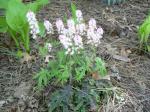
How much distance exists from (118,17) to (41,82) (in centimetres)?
106

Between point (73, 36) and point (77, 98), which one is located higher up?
point (73, 36)

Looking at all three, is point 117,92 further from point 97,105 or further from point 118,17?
point 118,17

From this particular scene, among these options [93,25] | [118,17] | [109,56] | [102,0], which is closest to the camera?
[93,25]

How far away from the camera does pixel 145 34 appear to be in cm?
247

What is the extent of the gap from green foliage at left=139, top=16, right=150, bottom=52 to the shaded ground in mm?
62

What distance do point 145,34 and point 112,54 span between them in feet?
0.85

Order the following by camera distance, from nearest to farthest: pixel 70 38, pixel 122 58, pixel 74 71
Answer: pixel 70 38 → pixel 74 71 → pixel 122 58

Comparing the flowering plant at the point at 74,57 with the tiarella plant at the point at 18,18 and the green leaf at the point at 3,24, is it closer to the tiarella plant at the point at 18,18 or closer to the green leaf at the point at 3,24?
the tiarella plant at the point at 18,18

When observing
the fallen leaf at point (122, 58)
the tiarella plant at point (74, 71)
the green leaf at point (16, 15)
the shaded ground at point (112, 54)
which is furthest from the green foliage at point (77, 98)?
the green leaf at point (16, 15)

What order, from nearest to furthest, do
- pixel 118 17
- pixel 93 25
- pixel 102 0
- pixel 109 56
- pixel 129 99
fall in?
pixel 93 25 → pixel 129 99 → pixel 109 56 → pixel 118 17 → pixel 102 0

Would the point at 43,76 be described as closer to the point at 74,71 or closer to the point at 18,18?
the point at 74,71

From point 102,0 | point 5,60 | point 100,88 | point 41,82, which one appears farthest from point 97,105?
point 102,0

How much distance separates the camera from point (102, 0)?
312cm

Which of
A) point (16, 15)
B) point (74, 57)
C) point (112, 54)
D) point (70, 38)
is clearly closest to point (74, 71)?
point (74, 57)
